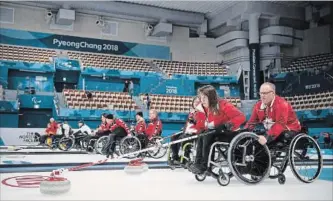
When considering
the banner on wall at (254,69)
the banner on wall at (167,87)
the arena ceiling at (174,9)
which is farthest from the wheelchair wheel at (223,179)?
the arena ceiling at (174,9)

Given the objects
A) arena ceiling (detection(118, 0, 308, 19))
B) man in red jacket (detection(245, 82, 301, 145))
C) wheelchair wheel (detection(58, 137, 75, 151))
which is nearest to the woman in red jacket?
man in red jacket (detection(245, 82, 301, 145))

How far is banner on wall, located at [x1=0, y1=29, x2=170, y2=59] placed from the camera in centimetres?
1650

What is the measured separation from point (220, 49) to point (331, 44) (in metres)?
6.02

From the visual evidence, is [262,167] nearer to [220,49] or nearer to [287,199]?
[287,199]

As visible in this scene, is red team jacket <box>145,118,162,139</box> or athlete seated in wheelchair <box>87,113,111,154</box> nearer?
red team jacket <box>145,118,162,139</box>

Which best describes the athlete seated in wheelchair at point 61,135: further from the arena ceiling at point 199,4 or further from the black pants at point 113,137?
the arena ceiling at point 199,4

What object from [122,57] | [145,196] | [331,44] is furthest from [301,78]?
[145,196]

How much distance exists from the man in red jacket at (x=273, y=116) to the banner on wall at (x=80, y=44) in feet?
51.9

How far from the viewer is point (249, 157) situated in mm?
2840

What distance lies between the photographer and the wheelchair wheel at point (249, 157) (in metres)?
2.78

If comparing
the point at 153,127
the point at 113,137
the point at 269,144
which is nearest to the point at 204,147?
the point at 269,144

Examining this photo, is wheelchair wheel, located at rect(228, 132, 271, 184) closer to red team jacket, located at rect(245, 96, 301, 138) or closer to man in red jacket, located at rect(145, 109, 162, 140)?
red team jacket, located at rect(245, 96, 301, 138)

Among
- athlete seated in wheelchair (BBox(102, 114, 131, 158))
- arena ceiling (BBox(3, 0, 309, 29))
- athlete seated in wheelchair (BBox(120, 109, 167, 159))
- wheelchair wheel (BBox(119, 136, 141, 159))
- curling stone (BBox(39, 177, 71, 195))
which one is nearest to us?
curling stone (BBox(39, 177, 71, 195))

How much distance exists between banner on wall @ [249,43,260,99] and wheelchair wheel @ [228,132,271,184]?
14.9 m
